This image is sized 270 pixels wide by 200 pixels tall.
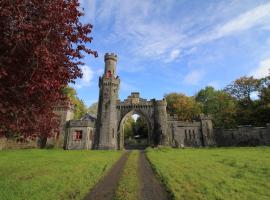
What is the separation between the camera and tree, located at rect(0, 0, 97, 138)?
4.52 metres

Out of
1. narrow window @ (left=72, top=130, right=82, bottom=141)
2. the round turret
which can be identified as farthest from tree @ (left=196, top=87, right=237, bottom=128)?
narrow window @ (left=72, top=130, right=82, bottom=141)

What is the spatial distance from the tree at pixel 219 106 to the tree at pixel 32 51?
4368 centimetres

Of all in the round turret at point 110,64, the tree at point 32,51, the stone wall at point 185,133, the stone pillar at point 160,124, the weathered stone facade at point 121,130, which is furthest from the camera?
the round turret at point 110,64

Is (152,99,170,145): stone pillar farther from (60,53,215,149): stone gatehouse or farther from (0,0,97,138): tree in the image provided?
(0,0,97,138): tree

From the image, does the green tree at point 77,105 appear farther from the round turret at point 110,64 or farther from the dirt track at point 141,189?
the dirt track at point 141,189

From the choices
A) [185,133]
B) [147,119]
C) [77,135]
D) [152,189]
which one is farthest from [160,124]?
[152,189]

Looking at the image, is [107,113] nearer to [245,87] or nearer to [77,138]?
[77,138]

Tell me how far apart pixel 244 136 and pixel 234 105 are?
46.4 ft

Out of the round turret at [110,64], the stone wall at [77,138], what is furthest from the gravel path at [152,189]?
the round turret at [110,64]

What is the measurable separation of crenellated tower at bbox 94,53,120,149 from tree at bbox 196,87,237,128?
24.5 metres

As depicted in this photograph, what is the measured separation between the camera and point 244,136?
34156 mm

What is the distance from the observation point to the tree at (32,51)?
14.8ft

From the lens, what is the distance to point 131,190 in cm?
755

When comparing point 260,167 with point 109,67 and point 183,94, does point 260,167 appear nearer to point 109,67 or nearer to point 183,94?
point 109,67
